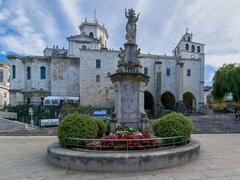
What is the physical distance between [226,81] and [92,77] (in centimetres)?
2439

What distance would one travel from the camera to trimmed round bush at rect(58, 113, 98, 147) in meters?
6.41

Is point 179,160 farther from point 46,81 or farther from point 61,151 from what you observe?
point 46,81

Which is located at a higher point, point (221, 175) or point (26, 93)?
point (26, 93)

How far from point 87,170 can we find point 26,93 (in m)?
35.9

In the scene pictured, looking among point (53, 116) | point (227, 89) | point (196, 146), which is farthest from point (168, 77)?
point (196, 146)

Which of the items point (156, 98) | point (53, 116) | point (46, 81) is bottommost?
point (53, 116)

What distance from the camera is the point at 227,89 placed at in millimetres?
36406

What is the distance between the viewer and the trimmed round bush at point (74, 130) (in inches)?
252

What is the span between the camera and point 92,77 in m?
35.2

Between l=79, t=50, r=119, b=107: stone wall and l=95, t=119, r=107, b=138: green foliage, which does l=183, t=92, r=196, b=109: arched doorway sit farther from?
l=95, t=119, r=107, b=138: green foliage

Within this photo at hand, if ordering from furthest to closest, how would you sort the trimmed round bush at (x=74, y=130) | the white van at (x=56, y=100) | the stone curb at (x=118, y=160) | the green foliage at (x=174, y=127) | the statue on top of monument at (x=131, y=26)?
the white van at (x=56, y=100), the statue on top of monument at (x=131, y=26), the green foliage at (x=174, y=127), the trimmed round bush at (x=74, y=130), the stone curb at (x=118, y=160)

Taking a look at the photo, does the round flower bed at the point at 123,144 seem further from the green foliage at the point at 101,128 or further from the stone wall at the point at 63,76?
the stone wall at the point at 63,76

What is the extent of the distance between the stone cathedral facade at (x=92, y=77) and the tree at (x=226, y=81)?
284cm

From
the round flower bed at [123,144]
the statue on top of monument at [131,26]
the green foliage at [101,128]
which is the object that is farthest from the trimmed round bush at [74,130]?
the statue on top of monument at [131,26]
